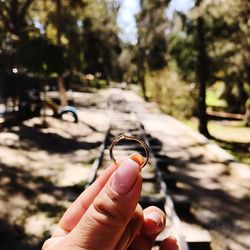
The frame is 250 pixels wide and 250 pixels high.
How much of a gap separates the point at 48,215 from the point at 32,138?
25.5ft

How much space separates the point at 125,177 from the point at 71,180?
842cm

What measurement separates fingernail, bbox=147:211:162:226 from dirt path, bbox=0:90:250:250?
4.90m

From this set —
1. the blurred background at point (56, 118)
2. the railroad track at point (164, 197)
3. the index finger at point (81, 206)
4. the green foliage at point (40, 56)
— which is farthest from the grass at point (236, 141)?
the index finger at point (81, 206)

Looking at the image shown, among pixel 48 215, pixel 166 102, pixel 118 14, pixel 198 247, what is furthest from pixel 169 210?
pixel 118 14

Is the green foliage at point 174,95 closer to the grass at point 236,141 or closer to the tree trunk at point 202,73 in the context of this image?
the grass at point 236,141

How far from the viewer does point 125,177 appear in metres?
1.25

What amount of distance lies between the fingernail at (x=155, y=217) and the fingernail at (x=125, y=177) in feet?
0.92

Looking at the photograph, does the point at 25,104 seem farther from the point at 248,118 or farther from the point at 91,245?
the point at 91,245

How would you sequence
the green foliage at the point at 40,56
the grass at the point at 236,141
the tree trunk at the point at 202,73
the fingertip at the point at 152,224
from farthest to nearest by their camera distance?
1. the tree trunk at the point at 202,73
2. the green foliage at the point at 40,56
3. the grass at the point at 236,141
4. the fingertip at the point at 152,224

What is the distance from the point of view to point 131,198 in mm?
1252

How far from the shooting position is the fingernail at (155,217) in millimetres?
1474

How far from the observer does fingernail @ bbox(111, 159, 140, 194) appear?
1247 millimetres

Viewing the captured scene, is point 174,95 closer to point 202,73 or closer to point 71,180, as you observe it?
point 202,73

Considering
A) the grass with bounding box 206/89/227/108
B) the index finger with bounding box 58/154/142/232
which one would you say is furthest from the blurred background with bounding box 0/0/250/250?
the index finger with bounding box 58/154/142/232
